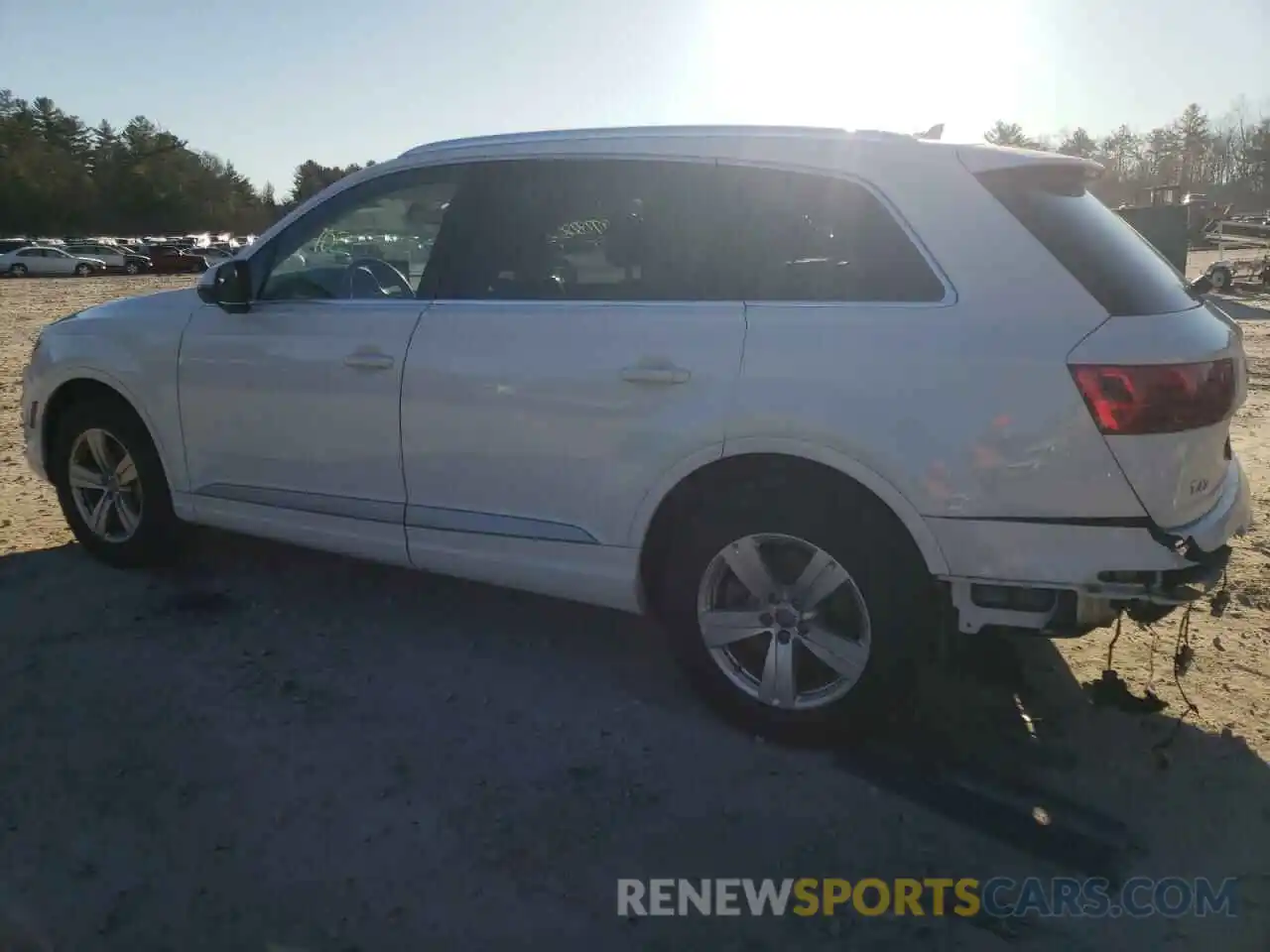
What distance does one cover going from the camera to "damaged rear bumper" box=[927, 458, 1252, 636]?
2965 mm

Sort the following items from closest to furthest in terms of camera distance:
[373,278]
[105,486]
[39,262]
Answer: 1. [373,278]
2. [105,486]
3. [39,262]

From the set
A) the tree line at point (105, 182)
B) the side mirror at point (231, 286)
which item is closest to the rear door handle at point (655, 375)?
the side mirror at point (231, 286)

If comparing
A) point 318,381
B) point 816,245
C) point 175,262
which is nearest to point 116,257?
point 175,262

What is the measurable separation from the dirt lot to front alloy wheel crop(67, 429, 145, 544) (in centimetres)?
43

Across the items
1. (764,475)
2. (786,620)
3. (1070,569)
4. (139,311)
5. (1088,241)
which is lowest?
(786,620)

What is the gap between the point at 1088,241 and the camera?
3.20m

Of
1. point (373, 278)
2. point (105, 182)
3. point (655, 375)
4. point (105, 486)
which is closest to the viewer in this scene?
point (655, 375)

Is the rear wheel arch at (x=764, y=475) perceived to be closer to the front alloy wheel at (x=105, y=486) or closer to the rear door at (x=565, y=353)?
the rear door at (x=565, y=353)

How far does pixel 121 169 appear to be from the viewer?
248 feet

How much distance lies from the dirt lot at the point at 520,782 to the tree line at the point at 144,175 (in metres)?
60.1

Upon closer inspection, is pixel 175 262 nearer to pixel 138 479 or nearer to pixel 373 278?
pixel 138 479

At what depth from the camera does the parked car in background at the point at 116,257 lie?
47344 millimetres

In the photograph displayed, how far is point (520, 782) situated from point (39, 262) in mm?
48750

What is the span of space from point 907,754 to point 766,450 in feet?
3.60
